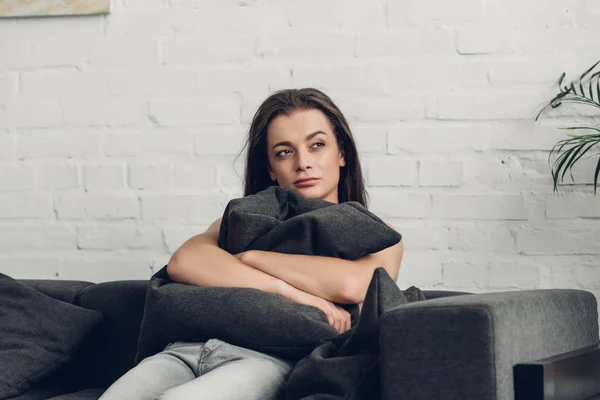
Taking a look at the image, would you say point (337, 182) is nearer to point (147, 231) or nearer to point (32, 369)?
point (147, 231)

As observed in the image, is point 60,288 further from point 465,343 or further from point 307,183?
point 465,343

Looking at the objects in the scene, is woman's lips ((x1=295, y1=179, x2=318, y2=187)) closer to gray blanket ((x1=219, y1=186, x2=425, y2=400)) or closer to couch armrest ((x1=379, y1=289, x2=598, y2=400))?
gray blanket ((x1=219, y1=186, x2=425, y2=400))

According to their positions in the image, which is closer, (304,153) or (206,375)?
(206,375)

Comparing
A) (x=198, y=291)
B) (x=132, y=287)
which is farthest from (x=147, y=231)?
(x=198, y=291)

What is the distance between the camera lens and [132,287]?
2.21m

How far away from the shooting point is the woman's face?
2.15 metres

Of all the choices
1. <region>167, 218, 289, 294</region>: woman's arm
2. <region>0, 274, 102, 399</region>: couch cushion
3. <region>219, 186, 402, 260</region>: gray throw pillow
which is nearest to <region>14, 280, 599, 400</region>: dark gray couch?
<region>219, 186, 402, 260</region>: gray throw pillow

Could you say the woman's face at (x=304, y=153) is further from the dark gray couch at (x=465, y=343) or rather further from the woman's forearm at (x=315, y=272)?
the dark gray couch at (x=465, y=343)

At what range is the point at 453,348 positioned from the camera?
1260mm

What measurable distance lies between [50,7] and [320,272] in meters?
1.46

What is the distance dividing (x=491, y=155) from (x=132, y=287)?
1.10 metres

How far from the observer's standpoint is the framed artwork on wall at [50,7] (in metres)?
2.66

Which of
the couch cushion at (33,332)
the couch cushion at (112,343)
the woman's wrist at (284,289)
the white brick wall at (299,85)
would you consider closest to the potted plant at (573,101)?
the white brick wall at (299,85)

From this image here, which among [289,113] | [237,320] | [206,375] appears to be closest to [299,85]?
[289,113]
